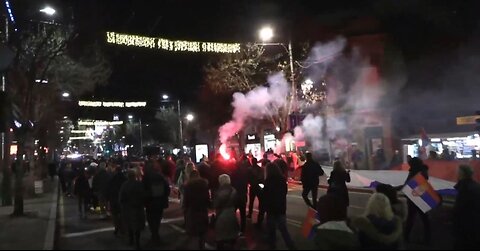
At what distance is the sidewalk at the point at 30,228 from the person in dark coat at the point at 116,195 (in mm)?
1296

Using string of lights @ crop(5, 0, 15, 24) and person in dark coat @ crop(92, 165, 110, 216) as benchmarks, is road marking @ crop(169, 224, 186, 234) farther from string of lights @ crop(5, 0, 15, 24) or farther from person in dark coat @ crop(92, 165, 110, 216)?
string of lights @ crop(5, 0, 15, 24)

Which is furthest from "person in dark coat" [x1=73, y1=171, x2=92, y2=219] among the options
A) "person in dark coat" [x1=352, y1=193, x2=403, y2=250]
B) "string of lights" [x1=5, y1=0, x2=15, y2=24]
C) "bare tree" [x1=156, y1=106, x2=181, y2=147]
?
"bare tree" [x1=156, y1=106, x2=181, y2=147]


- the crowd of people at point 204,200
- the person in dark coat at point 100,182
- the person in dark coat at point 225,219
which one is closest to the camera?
the person in dark coat at point 225,219

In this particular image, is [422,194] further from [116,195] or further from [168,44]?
[168,44]

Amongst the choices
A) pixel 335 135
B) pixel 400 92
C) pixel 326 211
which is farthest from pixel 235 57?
pixel 326 211

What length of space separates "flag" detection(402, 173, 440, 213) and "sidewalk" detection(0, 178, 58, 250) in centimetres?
641

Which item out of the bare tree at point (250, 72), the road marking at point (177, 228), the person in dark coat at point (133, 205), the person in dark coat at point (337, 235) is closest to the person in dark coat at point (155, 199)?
the person in dark coat at point (133, 205)

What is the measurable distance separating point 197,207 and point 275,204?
4.20 ft

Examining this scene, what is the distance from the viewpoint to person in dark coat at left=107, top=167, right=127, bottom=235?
10.7 m

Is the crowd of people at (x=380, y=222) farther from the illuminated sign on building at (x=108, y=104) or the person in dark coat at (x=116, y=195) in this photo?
the illuminated sign on building at (x=108, y=104)

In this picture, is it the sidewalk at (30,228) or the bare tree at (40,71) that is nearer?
the sidewalk at (30,228)

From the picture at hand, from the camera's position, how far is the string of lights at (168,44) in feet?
78.6

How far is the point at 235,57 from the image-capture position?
91.3ft

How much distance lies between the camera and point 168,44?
2606cm
